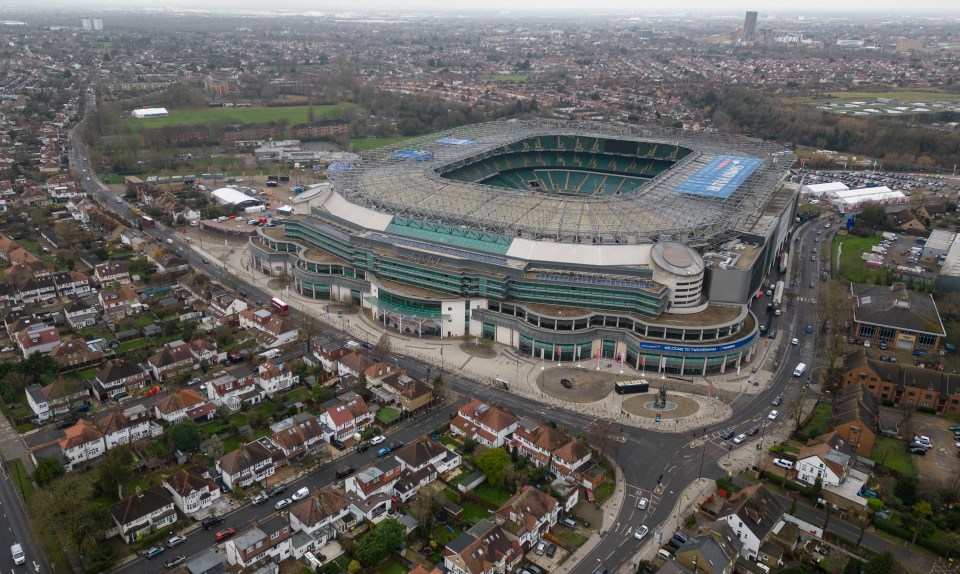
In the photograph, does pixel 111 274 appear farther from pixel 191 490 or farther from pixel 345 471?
pixel 345 471

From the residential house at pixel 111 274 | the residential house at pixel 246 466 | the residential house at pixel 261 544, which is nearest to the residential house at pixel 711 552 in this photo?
the residential house at pixel 261 544

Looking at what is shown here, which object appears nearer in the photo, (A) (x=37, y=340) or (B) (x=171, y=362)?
(B) (x=171, y=362)

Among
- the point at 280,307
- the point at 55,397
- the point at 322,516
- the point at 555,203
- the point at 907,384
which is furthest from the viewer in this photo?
the point at 555,203

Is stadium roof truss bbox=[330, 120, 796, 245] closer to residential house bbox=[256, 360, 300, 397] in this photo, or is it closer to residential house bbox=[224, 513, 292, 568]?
residential house bbox=[256, 360, 300, 397]

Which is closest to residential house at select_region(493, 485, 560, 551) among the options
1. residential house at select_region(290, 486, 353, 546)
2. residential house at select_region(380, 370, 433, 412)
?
residential house at select_region(290, 486, 353, 546)

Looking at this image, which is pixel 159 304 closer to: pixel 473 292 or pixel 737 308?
pixel 473 292

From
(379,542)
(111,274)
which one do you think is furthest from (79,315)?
(379,542)
